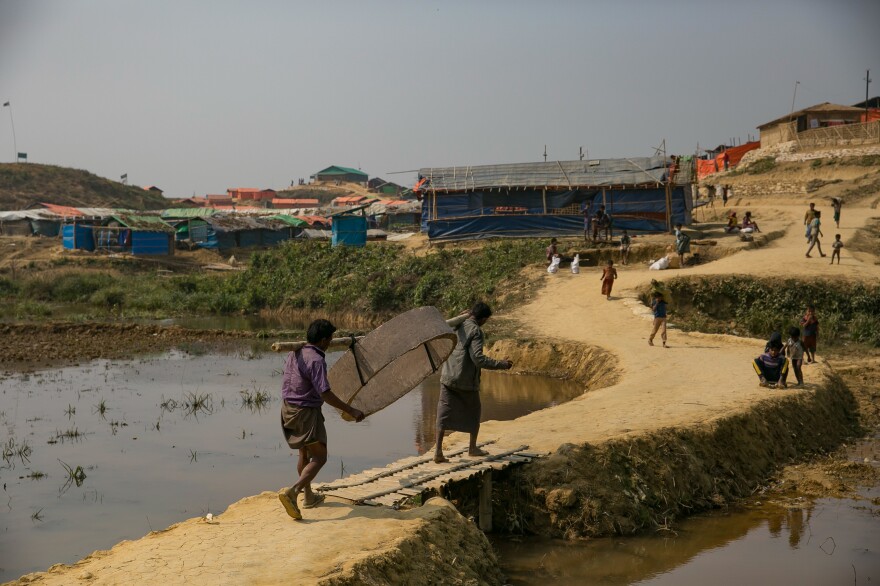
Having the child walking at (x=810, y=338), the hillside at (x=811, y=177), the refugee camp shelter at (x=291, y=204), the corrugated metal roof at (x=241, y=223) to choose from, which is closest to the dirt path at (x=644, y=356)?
the child walking at (x=810, y=338)

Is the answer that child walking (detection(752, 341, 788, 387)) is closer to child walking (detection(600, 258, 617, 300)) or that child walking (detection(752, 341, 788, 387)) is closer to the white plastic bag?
child walking (detection(600, 258, 617, 300))

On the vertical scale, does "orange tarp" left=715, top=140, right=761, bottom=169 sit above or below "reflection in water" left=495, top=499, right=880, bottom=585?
above

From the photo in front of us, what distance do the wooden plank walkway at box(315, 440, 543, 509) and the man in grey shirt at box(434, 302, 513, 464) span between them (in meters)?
0.19

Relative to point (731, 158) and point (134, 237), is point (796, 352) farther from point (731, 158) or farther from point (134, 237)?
point (731, 158)

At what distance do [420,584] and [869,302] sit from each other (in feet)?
54.6

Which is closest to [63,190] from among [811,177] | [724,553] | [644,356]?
[811,177]

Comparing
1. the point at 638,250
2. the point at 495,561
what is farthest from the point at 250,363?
the point at 495,561

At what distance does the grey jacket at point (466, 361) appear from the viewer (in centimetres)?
823

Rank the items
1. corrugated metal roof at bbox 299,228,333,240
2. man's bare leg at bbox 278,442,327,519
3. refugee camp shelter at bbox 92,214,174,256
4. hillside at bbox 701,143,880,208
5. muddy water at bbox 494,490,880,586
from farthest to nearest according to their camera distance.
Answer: corrugated metal roof at bbox 299,228,333,240
refugee camp shelter at bbox 92,214,174,256
hillside at bbox 701,143,880,208
muddy water at bbox 494,490,880,586
man's bare leg at bbox 278,442,327,519

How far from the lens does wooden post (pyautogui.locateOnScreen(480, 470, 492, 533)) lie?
807cm

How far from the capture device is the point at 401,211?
5606 cm

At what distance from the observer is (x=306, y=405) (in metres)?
6.66

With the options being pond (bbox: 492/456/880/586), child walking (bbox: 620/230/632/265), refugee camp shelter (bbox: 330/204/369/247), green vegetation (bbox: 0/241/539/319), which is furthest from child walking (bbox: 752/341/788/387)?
refugee camp shelter (bbox: 330/204/369/247)

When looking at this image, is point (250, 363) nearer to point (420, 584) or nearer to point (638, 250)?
point (638, 250)
